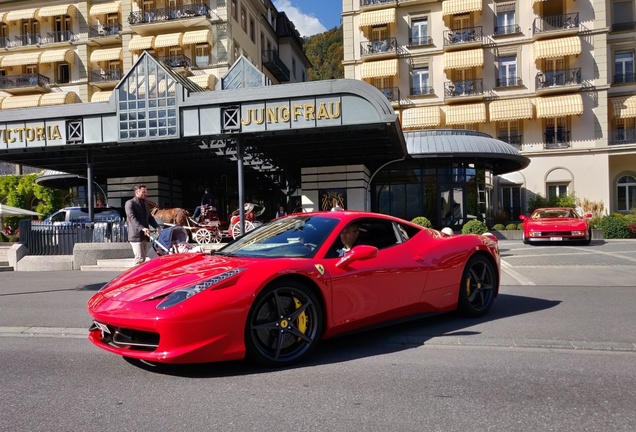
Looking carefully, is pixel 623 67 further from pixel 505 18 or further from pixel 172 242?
pixel 172 242

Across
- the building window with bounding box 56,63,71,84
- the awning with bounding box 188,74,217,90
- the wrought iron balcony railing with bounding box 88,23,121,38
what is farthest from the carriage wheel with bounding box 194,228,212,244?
the building window with bounding box 56,63,71,84

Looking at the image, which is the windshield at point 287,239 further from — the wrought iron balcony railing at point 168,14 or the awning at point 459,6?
the wrought iron balcony railing at point 168,14

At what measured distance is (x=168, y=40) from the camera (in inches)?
1515

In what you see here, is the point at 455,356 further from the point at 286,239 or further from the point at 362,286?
the point at 286,239

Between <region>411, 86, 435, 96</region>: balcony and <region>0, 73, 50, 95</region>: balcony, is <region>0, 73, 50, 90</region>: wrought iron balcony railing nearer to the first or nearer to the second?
<region>0, 73, 50, 95</region>: balcony

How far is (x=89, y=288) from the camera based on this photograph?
9.78 m

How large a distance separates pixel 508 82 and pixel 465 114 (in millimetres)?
3963

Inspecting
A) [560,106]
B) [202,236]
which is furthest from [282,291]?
[560,106]

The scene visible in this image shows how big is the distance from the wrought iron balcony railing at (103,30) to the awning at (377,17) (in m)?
19.1

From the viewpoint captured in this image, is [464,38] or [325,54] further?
[325,54]

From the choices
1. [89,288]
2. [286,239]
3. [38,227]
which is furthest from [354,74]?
[286,239]

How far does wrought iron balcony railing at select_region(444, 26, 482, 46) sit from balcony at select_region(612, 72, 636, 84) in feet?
32.5

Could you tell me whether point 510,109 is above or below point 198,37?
below

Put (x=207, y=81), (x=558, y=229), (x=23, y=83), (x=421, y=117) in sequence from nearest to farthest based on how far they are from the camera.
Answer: (x=558, y=229), (x=207, y=81), (x=421, y=117), (x=23, y=83)
